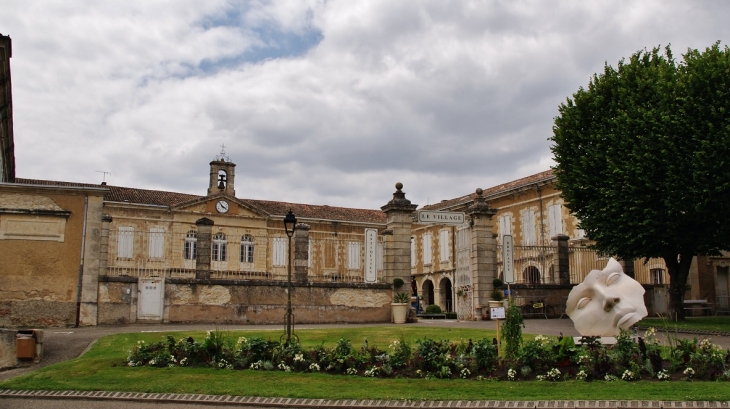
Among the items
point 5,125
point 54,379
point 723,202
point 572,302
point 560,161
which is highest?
point 5,125

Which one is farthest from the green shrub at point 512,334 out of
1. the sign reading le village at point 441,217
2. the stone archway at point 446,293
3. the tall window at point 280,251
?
the stone archway at point 446,293

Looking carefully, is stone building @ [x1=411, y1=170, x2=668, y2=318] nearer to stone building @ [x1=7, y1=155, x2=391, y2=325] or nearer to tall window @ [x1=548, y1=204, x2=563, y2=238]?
tall window @ [x1=548, y1=204, x2=563, y2=238]

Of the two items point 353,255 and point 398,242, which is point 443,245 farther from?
point 398,242

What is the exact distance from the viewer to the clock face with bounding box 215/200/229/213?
43.5m

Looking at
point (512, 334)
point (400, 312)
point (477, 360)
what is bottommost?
point (477, 360)

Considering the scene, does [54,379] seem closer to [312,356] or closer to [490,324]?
[312,356]

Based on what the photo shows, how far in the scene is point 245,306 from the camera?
1927 cm

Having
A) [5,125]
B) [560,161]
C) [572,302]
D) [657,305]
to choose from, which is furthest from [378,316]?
[5,125]

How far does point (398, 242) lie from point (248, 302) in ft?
16.2

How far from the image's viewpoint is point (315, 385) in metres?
9.25

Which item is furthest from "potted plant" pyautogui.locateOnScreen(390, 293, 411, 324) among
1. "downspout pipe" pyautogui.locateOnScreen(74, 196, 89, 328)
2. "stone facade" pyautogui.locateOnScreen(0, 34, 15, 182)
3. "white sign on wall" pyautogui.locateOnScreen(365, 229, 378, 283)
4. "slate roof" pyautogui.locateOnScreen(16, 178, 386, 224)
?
"slate roof" pyautogui.locateOnScreen(16, 178, 386, 224)

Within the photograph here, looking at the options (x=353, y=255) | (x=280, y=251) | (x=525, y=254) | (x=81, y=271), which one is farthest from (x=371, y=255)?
(x=81, y=271)

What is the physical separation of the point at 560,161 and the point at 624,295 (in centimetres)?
1115

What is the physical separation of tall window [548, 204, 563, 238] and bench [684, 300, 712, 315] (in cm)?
762
